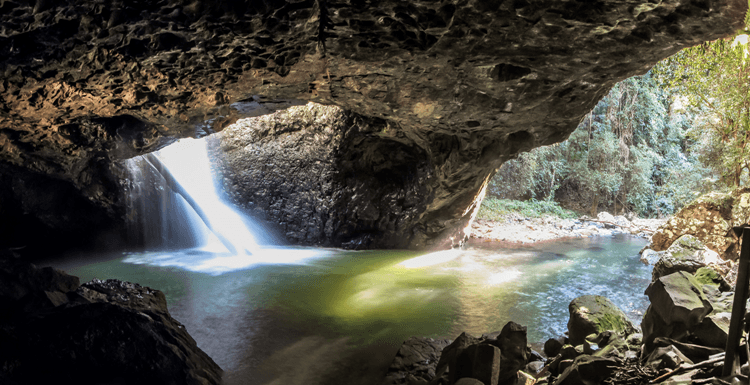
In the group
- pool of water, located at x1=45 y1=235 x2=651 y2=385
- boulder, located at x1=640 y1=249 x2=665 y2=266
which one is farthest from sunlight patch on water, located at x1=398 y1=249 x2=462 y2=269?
boulder, located at x1=640 y1=249 x2=665 y2=266

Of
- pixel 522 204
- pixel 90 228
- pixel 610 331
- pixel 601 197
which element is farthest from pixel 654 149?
pixel 90 228

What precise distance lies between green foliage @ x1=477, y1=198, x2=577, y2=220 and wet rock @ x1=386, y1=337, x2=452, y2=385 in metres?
11.1

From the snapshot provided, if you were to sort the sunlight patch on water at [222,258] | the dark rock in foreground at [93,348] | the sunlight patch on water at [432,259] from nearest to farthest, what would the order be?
1. the dark rock in foreground at [93,348]
2. the sunlight patch on water at [222,258]
3. the sunlight patch on water at [432,259]

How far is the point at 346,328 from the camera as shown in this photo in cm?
487

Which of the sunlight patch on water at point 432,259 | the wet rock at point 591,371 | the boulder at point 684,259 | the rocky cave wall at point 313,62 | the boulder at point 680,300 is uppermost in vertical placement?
the rocky cave wall at point 313,62

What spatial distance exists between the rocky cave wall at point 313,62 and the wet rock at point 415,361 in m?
2.85

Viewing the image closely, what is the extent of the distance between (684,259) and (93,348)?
21.2 ft

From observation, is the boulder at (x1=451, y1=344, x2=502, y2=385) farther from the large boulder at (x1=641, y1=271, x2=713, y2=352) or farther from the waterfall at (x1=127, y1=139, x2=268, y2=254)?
the waterfall at (x1=127, y1=139, x2=268, y2=254)

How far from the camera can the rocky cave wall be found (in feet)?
10.4

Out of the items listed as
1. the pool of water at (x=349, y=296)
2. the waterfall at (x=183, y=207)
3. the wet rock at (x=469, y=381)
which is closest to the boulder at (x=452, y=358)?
the wet rock at (x=469, y=381)

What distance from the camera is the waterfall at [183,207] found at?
33.4ft

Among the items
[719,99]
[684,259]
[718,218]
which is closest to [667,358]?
[684,259]

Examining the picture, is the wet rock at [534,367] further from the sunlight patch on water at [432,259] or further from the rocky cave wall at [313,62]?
the sunlight patch on water at [432,259]

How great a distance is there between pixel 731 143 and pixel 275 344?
7.22m
